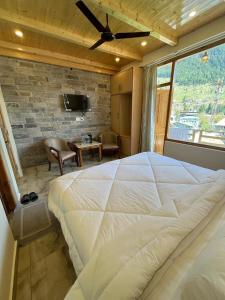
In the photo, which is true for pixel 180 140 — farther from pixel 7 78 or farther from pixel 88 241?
pixel 7 78

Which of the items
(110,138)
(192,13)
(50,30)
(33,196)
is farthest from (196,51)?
(33,196)

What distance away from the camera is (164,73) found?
345cm

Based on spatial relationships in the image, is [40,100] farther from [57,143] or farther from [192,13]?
[192,13]

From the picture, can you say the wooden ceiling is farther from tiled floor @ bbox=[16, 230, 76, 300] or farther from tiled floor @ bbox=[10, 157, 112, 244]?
tiled floor @ bbox=[16, 230, 76, 300]

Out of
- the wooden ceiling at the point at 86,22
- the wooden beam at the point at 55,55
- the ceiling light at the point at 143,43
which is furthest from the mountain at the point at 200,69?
the wooden beam at the point at 55,55

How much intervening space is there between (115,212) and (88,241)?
278mm

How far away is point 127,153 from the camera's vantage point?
4.21 meters

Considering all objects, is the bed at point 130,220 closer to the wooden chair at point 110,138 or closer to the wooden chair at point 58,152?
the wooden chair at point 58,152

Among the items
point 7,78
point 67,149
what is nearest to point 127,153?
point 67,149

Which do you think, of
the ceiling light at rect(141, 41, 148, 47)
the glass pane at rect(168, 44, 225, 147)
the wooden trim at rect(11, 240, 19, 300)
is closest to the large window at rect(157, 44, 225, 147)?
the glass pane at rect(168, 44, 225, 147)

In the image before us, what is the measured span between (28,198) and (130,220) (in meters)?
1.99

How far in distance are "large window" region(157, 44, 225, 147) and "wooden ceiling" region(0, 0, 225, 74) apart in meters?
0.60

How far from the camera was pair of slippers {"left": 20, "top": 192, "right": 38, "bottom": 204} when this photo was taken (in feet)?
7.21

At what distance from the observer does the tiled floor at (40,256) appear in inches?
43.0
